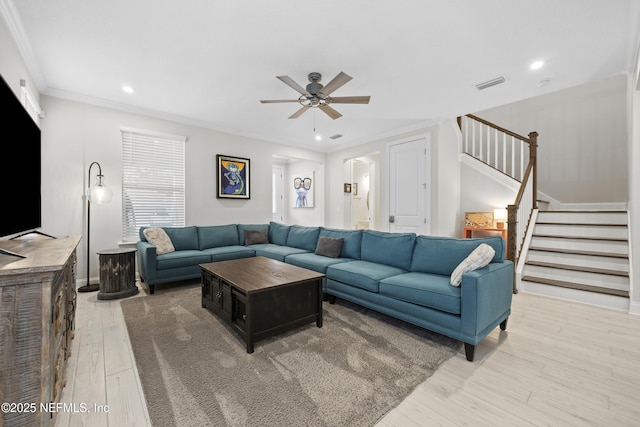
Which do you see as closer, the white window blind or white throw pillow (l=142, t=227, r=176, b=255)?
white throw pillow (l=142, t=227, r=176, b=255)

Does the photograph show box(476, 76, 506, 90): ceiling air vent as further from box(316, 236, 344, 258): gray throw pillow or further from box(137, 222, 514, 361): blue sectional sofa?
box(316, 236, 344, 258): gray throw pillow

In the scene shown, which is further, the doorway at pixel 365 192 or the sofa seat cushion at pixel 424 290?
the doorway at pixel 365 192

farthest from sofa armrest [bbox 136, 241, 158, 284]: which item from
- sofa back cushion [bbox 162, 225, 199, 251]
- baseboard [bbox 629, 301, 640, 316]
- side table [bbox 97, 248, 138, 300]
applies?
baseboard [bbox 629, 301, 640, 316]

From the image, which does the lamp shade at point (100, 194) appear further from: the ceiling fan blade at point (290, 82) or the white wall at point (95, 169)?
the ceiling fan blade at point (290, 82)

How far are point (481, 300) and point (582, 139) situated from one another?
5.96 meters

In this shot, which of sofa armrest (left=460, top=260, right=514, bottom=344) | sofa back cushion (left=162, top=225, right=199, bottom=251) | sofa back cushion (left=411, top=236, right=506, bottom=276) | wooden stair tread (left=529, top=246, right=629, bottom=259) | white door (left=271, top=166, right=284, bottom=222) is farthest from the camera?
white door (left=271, top=166, right=284, bottom=222)

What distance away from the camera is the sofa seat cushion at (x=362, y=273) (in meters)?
2.71

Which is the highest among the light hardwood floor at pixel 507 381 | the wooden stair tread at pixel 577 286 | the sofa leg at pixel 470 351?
the wooden stair tread at pixel 577 286

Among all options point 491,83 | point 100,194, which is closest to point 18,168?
point 100,194

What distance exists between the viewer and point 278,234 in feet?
17.2

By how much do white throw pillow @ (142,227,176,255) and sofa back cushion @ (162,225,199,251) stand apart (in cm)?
14

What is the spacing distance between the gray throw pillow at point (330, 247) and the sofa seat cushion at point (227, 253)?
4.30 feet

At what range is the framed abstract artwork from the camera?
5168 mm

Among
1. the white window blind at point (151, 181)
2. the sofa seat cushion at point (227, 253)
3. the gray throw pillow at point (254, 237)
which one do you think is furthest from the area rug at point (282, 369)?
the gray throw pillow at point (254, 237)
